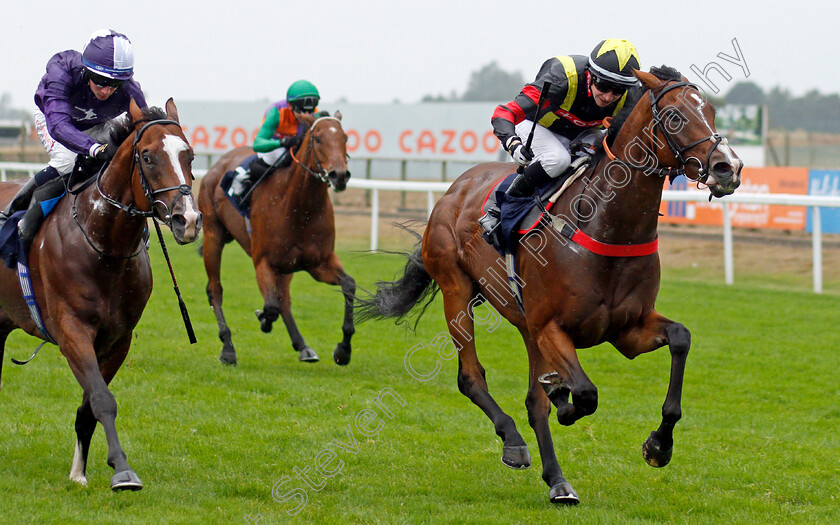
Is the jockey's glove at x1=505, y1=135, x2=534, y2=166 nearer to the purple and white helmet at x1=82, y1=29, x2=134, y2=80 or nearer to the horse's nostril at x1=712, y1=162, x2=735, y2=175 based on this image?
the horse's nostril at x1=712, y1=162, x2=735, y2=175

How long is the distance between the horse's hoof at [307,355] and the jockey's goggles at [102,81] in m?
3.45

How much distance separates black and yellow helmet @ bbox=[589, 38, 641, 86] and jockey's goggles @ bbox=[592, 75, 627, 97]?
0.11 ft

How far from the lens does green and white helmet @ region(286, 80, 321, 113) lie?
8.26 m

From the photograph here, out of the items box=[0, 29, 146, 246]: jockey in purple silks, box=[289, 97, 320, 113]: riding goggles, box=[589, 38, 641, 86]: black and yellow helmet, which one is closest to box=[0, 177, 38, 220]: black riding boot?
box=[0, 29, 146, 246]: jockey in purple silks

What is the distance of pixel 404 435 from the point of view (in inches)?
227

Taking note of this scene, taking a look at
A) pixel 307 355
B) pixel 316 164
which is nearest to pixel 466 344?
pixel 307 355

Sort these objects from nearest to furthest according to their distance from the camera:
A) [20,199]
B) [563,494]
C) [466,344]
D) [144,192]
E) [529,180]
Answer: [144,192]
[563,494]
[529,180]
[20,199]
[466,344]

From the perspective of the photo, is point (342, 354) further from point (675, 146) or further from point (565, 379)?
point (675, 146)

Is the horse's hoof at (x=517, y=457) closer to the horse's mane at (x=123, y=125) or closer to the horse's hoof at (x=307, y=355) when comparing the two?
the horse's mane at (x=123, y=125)

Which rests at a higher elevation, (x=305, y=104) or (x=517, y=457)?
(x=305, y=104)

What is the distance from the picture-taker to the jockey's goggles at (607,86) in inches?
173

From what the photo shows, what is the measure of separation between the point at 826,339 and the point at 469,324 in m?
4.98

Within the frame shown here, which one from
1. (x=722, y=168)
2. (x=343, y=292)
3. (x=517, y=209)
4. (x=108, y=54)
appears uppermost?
(x=108, y=54)

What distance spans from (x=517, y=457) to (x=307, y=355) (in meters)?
3.35
